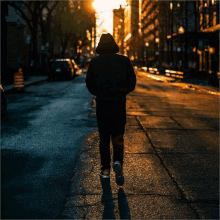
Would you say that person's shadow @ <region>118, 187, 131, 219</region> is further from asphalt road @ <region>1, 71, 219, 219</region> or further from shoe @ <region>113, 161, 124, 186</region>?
shoe @ <region>113, 161, 124, 186</region>

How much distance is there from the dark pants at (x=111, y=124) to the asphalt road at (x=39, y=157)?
2.24 feet

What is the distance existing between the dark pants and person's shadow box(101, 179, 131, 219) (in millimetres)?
441

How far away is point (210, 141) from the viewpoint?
33.9 ft

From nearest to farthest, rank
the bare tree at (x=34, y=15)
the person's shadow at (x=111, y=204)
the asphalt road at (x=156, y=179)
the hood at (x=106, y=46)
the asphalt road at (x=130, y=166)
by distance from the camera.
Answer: the person's shadow at (x=111, y=204)
the asphalt road at (x=156, y=179)
the asphalt road at (x=130, y=166)
the hood at (x=106, y=46)
the bare tree at (x=34, y=15)

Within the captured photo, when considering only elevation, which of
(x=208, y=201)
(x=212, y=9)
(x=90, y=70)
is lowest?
(x=208, y=201)

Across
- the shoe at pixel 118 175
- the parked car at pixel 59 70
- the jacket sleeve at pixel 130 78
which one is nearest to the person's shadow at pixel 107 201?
the shoe at pixel 118 175

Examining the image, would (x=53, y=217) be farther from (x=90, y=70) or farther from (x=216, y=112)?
(x=216, y=112)

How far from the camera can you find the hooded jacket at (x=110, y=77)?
634 centimetres

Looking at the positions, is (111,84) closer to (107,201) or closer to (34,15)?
(107,201)

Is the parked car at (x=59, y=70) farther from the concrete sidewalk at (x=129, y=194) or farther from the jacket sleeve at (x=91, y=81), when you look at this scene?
the jacket sleeve at (x=91, y=81)

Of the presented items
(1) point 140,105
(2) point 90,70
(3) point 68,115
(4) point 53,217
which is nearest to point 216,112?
(1) point 140,105

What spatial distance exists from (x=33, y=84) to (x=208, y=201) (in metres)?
30.3

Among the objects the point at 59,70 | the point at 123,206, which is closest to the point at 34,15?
the point at 59,70

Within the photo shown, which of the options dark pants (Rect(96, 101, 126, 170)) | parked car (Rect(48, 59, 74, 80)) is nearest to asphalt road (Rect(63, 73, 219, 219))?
dark pants (Rect(96, 101, 126, 170))
